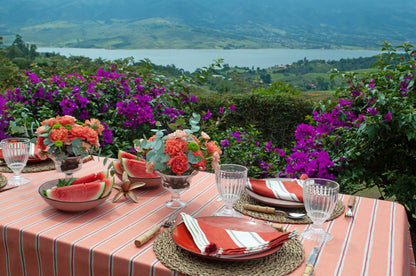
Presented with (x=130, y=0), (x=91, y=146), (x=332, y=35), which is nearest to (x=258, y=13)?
(x=332, y=35)

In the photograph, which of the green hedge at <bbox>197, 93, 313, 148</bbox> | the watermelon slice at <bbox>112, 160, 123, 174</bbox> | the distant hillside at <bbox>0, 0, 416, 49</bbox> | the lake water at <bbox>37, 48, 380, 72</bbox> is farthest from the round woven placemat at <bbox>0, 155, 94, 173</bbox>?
the distant hillside at <bbox>0, 0, 416, 49</bbox>

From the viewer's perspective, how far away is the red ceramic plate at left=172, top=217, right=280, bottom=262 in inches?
42.0

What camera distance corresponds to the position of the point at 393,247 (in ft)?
3.99

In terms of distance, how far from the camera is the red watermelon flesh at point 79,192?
146 centimetres

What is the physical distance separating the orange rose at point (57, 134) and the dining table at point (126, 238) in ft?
0.90

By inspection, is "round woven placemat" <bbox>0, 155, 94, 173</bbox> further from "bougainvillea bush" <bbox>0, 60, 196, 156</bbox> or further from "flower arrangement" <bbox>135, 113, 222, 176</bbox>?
"bougainvillea bush" <bbox>0, 60, 196, 156</bbox>

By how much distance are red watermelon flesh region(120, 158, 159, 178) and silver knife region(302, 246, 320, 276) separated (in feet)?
2.79

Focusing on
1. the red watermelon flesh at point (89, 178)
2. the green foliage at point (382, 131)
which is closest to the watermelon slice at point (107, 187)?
the red watermelon flesh at point (89, 178)

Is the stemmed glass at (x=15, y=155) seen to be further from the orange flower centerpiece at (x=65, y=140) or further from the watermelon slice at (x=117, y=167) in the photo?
the watermelon slice at (x=117, y=167)

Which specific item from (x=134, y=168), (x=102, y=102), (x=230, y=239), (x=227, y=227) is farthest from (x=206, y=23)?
(x=230, y=239)

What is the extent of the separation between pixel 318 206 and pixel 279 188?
37cm

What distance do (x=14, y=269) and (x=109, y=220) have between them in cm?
38

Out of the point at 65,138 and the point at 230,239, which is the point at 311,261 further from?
the point at 65,138

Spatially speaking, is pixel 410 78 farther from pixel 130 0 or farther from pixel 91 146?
pixel 130 0
